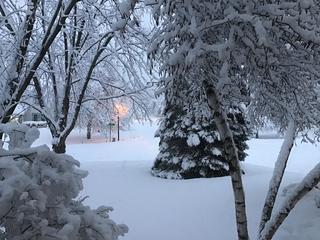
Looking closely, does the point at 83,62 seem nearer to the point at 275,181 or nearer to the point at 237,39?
the point at 275,181

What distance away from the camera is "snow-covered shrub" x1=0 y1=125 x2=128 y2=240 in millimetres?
2312

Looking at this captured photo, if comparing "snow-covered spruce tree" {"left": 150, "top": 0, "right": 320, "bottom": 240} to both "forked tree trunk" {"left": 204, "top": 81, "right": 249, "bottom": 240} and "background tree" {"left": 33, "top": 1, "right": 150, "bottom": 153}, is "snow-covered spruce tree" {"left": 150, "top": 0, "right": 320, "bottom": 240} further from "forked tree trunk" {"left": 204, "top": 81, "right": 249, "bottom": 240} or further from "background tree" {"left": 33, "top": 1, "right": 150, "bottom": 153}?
"background tree" {"left": 33, "top": 1, "right": 150, "bottom": 153}

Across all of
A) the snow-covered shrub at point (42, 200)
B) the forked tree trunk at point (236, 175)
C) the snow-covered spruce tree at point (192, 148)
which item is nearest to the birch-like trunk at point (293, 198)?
the forked tree trunk at point (236, 175)

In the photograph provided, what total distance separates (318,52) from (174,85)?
Answer: 1089 mm

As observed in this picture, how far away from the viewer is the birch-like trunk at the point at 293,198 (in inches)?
159

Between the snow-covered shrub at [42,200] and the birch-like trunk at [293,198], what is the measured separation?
198 cm

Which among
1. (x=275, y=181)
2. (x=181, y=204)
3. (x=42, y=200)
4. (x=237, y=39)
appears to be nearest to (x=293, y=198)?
(x=275, y=181)

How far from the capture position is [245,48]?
2.91m

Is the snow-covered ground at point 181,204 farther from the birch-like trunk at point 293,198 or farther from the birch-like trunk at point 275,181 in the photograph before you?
the birch-like trunk at point 293,198

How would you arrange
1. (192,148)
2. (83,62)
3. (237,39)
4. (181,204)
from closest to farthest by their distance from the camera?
(237,39) < (181,204) < (192,148) < (83,62)

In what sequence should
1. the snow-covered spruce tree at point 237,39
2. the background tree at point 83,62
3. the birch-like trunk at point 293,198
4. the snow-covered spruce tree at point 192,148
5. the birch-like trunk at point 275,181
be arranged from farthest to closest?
1. the snow-covered spruce tree at point 192,148
2. the background tree at point 83,62
3. the birch-like trunk at point 275,181
4. the birch-like trunk at point 293,198
5. the snow-covered spruce tree at point 237,39

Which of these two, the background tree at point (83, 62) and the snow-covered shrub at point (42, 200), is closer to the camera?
the snow-covered shrub at point (42, 200)

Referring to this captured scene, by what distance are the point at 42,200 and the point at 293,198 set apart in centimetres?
260

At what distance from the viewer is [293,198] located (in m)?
4.13
